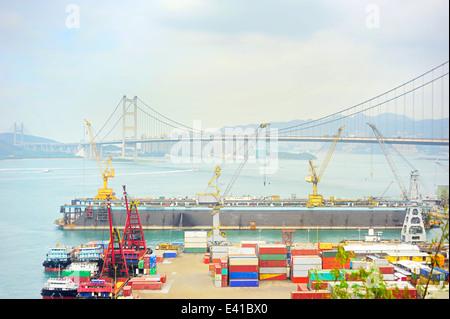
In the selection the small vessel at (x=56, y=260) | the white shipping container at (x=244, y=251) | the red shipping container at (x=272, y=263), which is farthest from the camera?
the small vessel at (x=56, y=260)

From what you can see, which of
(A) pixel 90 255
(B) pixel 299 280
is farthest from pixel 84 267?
(B) pixel 299 280

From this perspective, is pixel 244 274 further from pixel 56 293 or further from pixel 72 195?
pixel 72 195

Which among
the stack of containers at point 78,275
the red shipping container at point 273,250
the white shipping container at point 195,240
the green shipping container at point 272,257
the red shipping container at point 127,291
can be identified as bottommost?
the stack of containers at point 78,275

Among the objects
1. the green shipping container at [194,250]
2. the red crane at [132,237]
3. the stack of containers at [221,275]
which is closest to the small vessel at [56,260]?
the red crane at [132,237]

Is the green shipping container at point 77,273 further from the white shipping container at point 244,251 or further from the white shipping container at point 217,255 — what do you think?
the white shipping container at point 244,251
